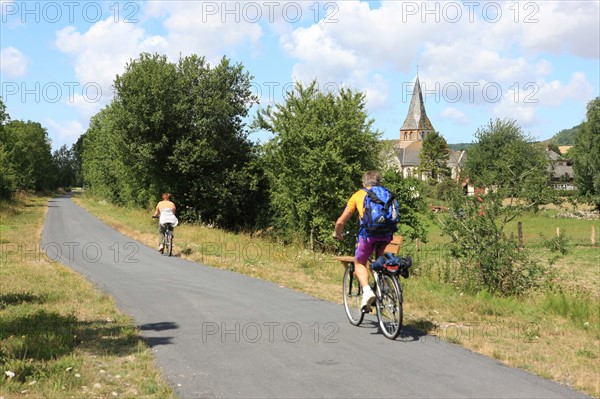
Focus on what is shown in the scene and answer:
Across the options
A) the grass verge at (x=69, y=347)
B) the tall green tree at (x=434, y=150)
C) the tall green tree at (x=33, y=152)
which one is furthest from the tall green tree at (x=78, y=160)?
the grass verge at (x=69, y=347)

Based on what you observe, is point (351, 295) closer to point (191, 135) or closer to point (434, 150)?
point (191, 135)

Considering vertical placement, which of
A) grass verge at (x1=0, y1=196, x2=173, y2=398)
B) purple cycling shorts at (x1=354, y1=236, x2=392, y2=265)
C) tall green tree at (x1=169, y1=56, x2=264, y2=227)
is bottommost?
grass verge at (x1=0, y1=196, x2=173, y2=398)

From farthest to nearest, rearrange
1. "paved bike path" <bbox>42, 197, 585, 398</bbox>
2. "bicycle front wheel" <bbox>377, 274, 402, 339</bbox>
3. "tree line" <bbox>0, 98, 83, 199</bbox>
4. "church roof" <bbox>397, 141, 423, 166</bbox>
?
"church roof" <bbox>397, 141, 423, 166</bbox> < "tree line" <bbox>0, 98, 83, 199</bbox> < "bicycle front wheel" <bbox>377, 274, 402, 339</bbox> < "paved bike path" <bbox>42, 197, 585, 398</bbox>

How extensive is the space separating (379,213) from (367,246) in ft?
1.76

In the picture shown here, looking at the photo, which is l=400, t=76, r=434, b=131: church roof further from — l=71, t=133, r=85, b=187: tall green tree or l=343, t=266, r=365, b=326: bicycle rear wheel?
l=343, t=266, r=365, b=326: bicycle rear wheel

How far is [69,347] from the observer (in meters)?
6.11

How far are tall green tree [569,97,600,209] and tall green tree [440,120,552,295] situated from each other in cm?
5555

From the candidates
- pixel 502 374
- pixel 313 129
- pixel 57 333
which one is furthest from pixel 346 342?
pixel 313 129

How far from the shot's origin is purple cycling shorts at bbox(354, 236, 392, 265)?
7.00 metres

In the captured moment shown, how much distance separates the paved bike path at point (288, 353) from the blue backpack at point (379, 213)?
4.28 feet

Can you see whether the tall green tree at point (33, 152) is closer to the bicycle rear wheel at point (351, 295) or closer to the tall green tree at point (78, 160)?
the tall green tree at point (78, 160)

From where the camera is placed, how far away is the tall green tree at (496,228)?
1041 centimetres

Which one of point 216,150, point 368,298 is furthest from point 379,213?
point 216,150
